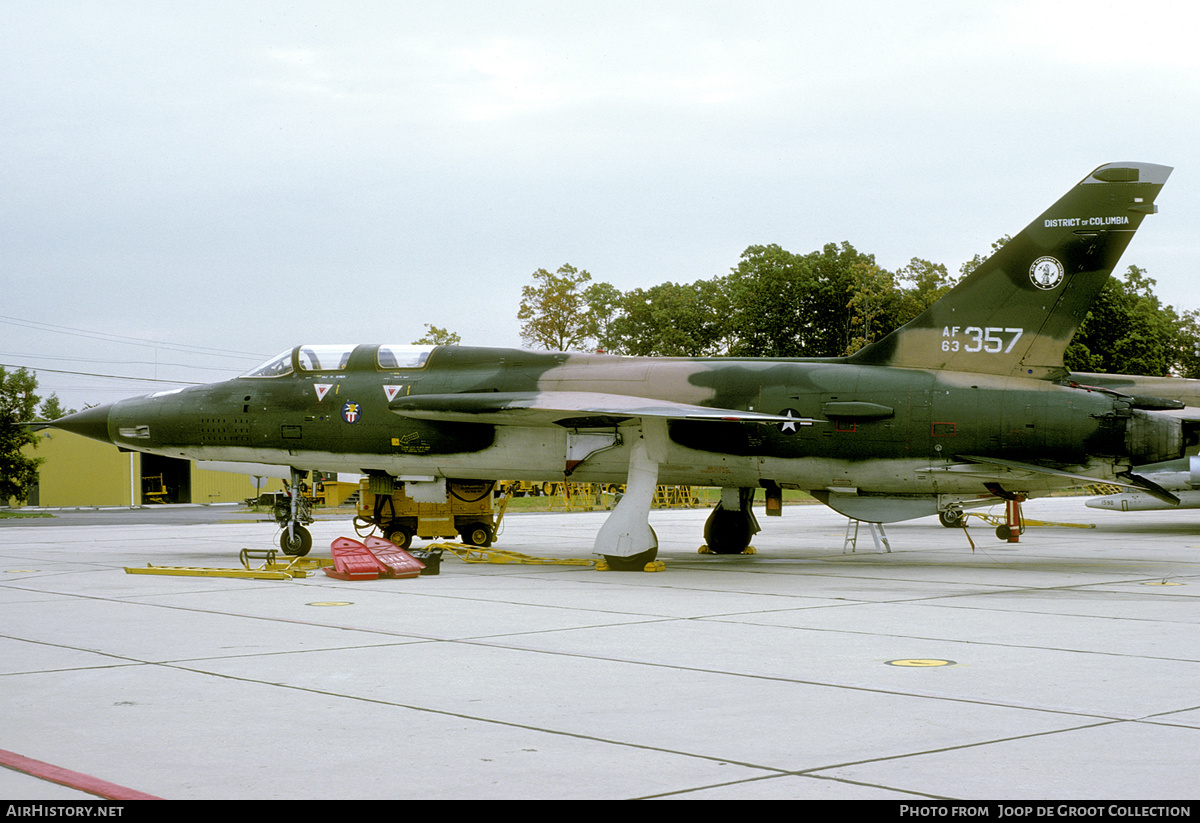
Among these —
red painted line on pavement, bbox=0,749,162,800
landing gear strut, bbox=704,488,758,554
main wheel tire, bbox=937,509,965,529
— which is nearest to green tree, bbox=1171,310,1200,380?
main wheel tire, bbox=937,509,965,529

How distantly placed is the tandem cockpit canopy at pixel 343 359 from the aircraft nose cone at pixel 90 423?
2.45 meters

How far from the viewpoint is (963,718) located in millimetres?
5441

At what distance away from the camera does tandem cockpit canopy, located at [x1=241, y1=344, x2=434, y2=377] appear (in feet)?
52.2

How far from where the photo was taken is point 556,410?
13914 mm

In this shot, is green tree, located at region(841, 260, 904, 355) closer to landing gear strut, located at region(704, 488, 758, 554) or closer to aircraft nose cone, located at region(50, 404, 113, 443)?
landing gear strut, located at region(704, 488, 758, 554)

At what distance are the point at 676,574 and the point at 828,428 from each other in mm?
2735

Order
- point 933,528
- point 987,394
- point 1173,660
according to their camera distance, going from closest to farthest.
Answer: point 1173,660, point 987,394, point 933,528

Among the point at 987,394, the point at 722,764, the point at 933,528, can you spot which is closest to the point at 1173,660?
the point at 722,764

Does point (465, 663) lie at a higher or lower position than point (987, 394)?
lower

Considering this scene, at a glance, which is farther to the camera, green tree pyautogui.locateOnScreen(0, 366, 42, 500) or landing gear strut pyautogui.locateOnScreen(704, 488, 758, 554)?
green tree pyautogui.locateOnScreen(0, 366, 42, 500)

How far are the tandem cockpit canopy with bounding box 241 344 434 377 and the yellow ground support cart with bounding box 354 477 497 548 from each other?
6.09 feet

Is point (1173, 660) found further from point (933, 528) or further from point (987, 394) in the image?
point (933, 528)

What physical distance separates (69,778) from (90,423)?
13931mm

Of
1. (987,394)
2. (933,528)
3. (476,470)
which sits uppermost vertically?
(987,394)
